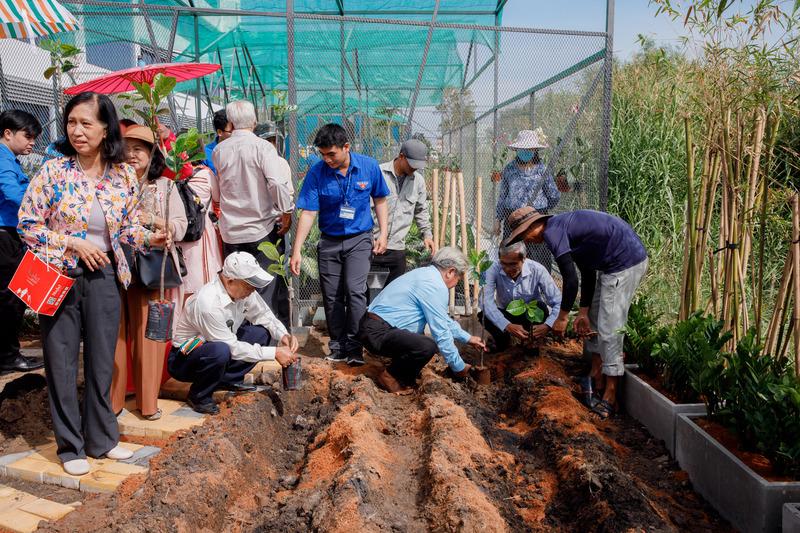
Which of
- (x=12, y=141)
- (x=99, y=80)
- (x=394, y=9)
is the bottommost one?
(x=12, y=141)

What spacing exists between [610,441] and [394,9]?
784 cm

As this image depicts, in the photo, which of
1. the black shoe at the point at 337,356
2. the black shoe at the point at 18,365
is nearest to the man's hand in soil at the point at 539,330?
the black shoe at the point at 337,356

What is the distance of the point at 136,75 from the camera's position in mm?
3676

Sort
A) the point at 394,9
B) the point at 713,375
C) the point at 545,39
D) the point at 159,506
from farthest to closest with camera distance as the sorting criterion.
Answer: the point at 394,9, the point at 545,39, the point at 713,375, the point at 159,506

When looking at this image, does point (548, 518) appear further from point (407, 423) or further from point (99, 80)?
point (99, 80)

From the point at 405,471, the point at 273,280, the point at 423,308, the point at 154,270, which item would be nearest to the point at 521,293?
the point at 423,308

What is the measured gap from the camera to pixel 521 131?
247 inches

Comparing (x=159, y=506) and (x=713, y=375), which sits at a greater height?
(x=713, y=375)

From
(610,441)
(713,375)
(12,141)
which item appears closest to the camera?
(713,375)

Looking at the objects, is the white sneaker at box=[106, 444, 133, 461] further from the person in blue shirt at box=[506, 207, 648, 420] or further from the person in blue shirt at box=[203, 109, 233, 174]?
the person in blue shirt at box=[506, 207, 648, 420]

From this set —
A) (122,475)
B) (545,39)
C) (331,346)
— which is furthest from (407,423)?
(545,39)

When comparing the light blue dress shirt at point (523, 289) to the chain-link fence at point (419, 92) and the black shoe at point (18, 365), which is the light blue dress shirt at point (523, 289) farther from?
the black shoe at point (18, 365)

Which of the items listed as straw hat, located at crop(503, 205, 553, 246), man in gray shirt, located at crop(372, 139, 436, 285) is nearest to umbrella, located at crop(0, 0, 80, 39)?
man in gray shirt, located at crop(372, 139, 436, 285)

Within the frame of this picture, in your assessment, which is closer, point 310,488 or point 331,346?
point 310,488
